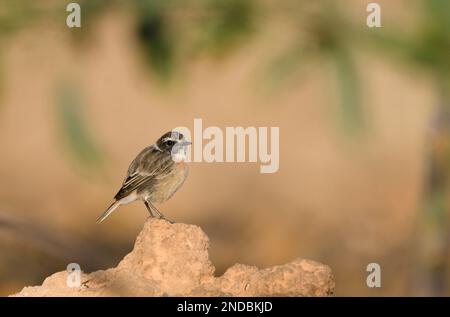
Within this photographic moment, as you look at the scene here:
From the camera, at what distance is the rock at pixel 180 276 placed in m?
3.63

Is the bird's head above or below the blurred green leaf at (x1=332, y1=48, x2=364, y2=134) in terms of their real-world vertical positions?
below

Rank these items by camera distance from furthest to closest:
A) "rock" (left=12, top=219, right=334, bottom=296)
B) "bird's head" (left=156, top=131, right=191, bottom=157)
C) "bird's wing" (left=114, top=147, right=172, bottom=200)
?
"bird's head" (left=156, top=131, right=191, bottom=157)
"bird's wing" (left=114, top=147, right=172, bottom=200)
"rock" (left=12, top=219, right=334, bottom=296)

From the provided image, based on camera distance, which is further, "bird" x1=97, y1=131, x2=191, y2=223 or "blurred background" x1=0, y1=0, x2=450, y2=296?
"bird" x1=97, y1=131, x2=191, y2=223

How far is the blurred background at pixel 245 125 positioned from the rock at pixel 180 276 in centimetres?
56

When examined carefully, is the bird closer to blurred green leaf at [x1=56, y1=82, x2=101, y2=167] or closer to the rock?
blurred green leaf at [x1=56, y1=82, x2=101, y2=167]

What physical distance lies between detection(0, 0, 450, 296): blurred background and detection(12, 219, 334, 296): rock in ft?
1.85

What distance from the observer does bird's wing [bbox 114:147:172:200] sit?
4.67 m

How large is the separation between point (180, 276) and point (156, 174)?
1134 millimetres

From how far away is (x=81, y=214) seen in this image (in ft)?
31.8

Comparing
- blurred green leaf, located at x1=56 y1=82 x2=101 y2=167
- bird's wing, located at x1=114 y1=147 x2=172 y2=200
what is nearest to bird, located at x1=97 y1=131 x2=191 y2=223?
bird's wing, located at x1=114 y1=147 x2=172 y2=200

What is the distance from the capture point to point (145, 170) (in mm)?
4750

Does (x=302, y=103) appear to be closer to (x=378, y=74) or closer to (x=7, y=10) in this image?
(x=378, y=74)

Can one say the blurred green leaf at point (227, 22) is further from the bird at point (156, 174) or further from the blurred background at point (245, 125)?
the bird at point (156, 174)

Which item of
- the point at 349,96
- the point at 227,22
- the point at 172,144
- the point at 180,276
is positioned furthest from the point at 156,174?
the point at 180,276
